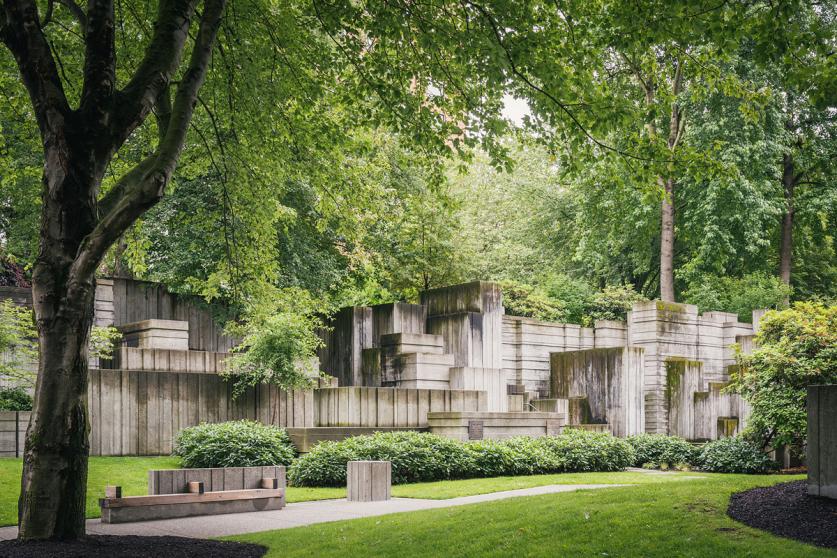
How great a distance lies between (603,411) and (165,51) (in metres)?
16.9

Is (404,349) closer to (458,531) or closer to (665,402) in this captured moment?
(665,402)

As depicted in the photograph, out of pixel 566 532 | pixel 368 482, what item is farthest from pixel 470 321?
pixel 566 532

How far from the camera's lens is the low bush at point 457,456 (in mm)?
15664

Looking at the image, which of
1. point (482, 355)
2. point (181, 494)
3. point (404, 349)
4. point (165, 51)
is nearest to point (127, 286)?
point (404, 349)

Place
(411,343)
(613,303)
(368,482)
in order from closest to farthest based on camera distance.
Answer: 1. (368,482)
2. (411,343)
3. (613,303)

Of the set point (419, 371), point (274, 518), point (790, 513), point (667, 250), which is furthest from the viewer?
point (667, 250)

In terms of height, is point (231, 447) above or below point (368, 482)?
above

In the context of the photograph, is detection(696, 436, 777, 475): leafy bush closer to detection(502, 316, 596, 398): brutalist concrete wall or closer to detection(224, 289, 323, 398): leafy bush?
detection(502, 316, 596, 398): brutalist concrete wall

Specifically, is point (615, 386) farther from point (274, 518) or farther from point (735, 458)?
point (274, 518)

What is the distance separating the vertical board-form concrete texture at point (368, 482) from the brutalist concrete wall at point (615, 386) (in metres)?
11.0

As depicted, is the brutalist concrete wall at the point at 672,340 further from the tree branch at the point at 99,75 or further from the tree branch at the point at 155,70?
the tree branch at the point at 99,75

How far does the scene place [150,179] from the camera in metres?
9.11

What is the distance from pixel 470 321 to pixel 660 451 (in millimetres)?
5473

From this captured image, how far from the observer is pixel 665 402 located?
79.0 ft
